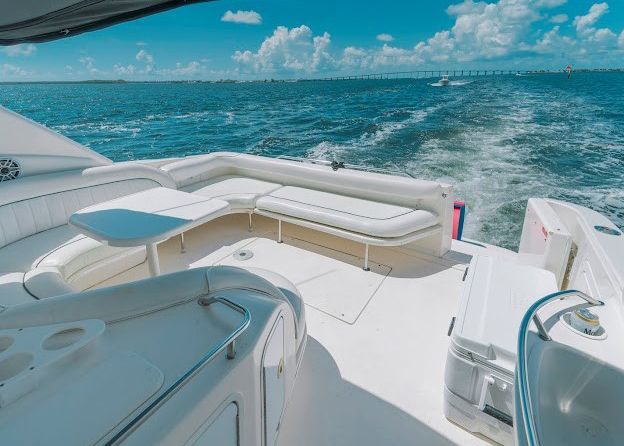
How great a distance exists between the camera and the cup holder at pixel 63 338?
70 cm

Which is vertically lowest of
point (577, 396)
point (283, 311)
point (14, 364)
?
point (577, 396)

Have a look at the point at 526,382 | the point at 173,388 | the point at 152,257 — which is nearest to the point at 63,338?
the point at 173,388

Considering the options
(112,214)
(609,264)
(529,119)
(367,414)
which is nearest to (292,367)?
(367,414)

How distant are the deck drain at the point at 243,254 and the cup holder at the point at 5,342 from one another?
1.90 meters

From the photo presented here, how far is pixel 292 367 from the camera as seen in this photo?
1.19 m

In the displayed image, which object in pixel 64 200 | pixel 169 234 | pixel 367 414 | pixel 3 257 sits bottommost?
pixel 367 414

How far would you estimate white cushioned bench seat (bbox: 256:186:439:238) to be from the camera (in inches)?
94.1

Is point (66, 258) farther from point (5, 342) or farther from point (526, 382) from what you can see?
point (526, 382)

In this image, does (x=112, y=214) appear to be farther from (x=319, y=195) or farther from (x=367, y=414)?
(x=319, y=195)

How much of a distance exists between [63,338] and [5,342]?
122mm

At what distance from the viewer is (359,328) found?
1.92 metres

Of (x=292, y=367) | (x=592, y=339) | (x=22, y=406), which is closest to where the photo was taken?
(x=22, y=406)

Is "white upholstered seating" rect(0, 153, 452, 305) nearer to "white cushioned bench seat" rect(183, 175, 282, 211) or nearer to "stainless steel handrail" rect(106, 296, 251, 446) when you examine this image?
"white cushioned bench seat" rect(183, 175, 282, 211)

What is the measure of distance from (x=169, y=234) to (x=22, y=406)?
93cm
